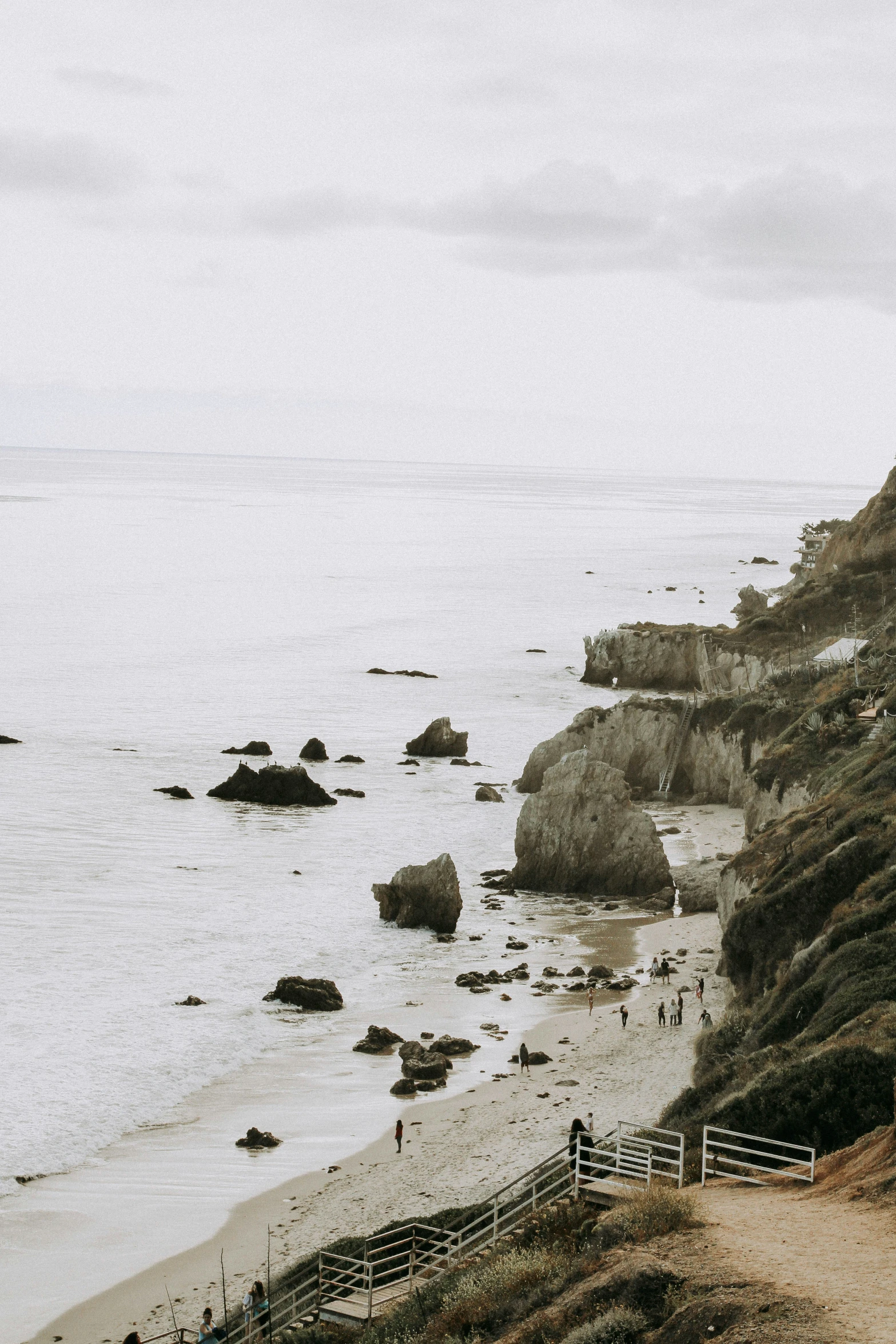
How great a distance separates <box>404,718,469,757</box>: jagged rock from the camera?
7581 cm

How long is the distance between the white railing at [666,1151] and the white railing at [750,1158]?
1.09ft

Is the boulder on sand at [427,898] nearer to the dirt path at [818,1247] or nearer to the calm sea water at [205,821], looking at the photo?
the calm sea water at [205,821]

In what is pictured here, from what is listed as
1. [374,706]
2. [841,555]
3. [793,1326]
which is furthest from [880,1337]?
[841,555]

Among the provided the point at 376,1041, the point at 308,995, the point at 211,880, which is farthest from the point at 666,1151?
the point at 211,880

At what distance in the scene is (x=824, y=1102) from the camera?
19078 millimetres

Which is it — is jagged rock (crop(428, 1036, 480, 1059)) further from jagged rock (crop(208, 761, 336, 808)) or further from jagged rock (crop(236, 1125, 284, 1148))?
jagged rock (crop(208, 761, 336, 808))

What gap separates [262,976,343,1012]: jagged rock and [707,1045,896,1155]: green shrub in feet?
63.3

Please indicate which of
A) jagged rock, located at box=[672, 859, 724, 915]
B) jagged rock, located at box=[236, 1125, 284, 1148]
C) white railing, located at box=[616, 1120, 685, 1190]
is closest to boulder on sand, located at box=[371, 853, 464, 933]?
jagged rock, located at box=[672, 859, 724, 915]

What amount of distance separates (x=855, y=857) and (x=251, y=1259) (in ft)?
50.1

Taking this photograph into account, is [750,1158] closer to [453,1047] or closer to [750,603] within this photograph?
[453,1047]

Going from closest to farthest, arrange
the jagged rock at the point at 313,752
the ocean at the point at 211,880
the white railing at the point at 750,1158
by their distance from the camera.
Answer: the white railing at the point at 750,1158 → the ocean at the point at 211,880 → the jagged rock at the point at 313,752

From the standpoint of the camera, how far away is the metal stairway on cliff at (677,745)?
64938 mm

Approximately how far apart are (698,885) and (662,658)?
46.3 metres

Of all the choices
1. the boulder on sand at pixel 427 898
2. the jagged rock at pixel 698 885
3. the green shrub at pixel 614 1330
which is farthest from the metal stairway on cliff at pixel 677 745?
the green shrub at pixel 614 1330
